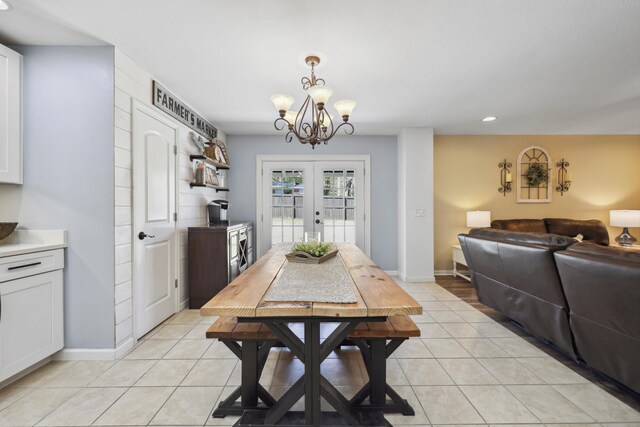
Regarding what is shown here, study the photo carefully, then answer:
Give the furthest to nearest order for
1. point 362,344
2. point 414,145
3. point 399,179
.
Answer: point 399,179 → point 414,145 → point 362,344

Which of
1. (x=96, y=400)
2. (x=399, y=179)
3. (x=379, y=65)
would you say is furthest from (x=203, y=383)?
(x=399, y=179)

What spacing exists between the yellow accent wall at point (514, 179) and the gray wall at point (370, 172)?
763 mm

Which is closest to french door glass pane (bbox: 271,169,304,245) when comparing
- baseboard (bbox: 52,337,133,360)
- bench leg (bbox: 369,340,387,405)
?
baseboard (bbox: 52,337,133,360)

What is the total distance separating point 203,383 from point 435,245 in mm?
4065

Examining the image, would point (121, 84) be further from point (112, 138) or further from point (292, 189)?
point (292, 189)

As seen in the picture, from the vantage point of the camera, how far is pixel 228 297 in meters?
1.34

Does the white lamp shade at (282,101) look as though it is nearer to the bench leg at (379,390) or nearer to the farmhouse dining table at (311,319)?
the farmhouse dining table at (311,319)

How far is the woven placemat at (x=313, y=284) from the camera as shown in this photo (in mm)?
1302

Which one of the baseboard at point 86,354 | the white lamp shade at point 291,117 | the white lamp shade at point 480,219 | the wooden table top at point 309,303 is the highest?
the white lamp shade at point 291,117

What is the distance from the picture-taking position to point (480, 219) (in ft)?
14.3

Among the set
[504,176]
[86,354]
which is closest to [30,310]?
[86,354]

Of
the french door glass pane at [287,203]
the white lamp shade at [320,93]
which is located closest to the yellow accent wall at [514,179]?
the french door glass pane at [287,203]

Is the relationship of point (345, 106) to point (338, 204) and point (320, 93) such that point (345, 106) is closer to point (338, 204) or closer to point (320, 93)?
point (320, 93)

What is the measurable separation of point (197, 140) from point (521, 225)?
4.87m
